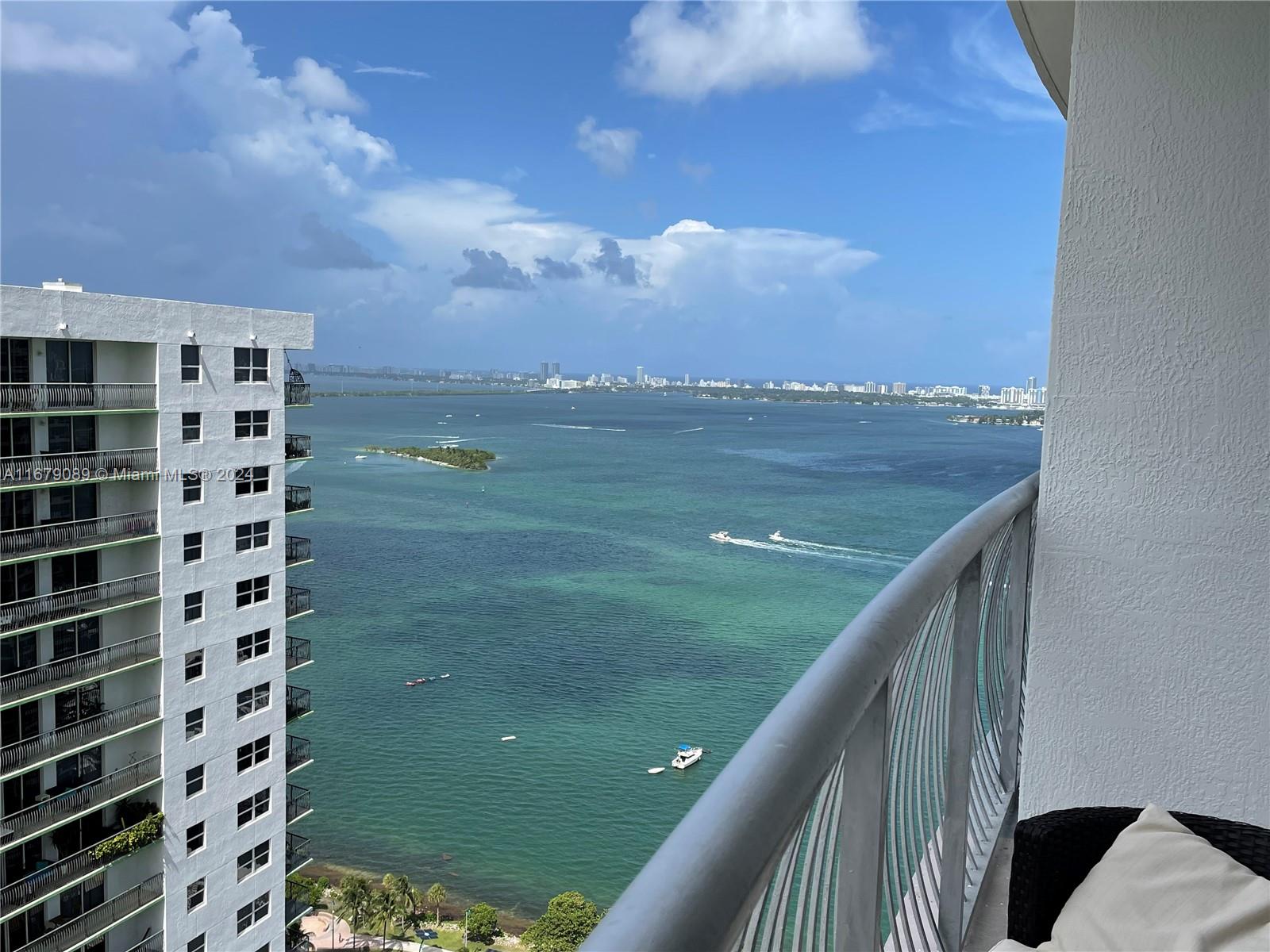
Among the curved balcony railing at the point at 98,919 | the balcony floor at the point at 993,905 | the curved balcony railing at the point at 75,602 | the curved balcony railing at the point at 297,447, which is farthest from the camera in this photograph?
the curved balcony railing at the point at 297,447

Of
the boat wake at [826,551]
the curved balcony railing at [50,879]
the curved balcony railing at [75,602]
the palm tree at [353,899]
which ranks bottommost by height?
the palm tree at [353,899]

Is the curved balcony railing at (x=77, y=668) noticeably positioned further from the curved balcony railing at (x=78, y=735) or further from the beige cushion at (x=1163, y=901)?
the beige cushion at (x=1163, y=901)

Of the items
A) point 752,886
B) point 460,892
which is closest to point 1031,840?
point 752,886

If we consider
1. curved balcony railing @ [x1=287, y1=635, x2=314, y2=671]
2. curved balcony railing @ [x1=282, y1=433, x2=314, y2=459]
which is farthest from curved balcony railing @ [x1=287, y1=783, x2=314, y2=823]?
curved balcony railing @ [x1=282, y1=433, x2=314, y2=459]

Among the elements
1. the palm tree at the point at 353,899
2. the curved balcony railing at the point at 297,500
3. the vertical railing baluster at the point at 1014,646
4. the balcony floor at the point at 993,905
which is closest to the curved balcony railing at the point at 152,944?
the palm tree at the point at 353,899

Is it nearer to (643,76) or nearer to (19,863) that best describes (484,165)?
(643,76)

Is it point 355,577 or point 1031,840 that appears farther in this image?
point 355,577
